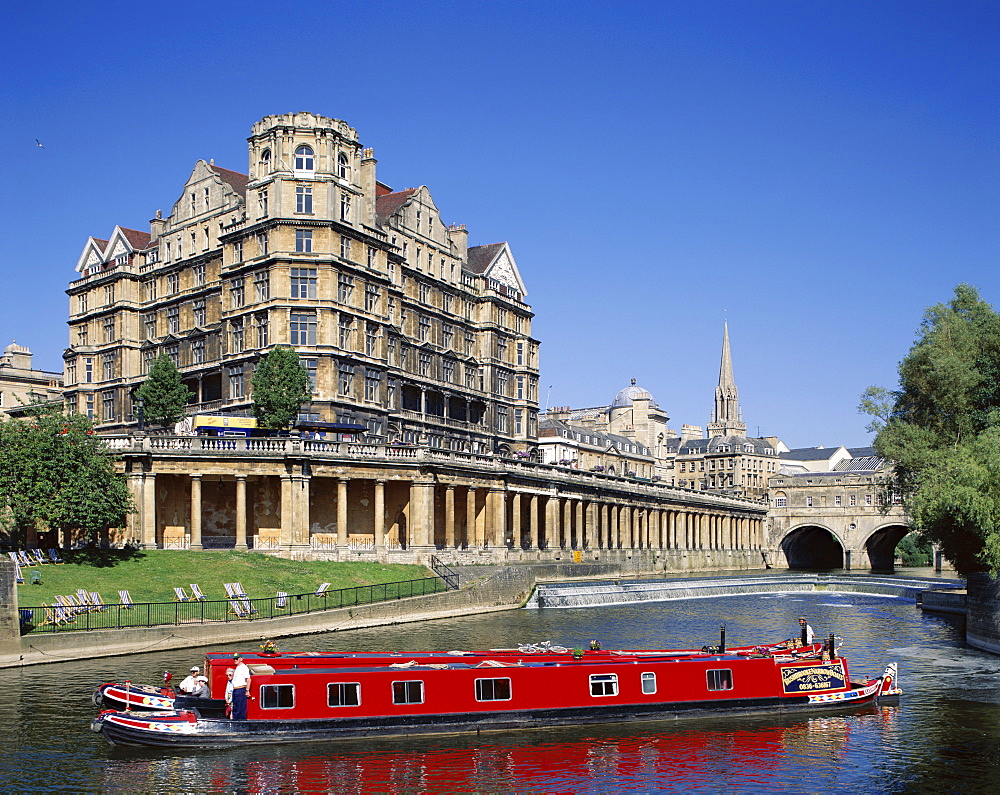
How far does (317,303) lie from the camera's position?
9425cm

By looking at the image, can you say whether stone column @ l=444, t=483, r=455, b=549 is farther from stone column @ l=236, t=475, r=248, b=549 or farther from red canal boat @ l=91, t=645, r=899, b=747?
red canal boat @ l=91, t=645, r=899, b=747

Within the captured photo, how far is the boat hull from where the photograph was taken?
3484 cm

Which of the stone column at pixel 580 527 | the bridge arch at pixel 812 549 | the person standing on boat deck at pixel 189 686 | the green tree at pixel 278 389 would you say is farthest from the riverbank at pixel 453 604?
the bridge arch at pixel 812 549

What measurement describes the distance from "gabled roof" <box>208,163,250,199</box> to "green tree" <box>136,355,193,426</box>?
19737 mm

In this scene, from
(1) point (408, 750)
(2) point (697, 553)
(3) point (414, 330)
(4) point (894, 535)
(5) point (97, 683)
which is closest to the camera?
(1) point (408, 750)

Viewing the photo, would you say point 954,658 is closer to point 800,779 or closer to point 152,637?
point 800,779

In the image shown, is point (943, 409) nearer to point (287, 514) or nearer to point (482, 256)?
point (287, 514)

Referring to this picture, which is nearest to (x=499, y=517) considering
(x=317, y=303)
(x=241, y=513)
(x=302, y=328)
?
(x=302, y=328)

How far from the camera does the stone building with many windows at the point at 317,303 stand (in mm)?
94875

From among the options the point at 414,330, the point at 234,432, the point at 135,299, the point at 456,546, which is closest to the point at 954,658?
the point at 456,546

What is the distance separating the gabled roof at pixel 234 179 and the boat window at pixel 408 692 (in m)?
74.7

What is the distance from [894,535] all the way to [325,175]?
115 m

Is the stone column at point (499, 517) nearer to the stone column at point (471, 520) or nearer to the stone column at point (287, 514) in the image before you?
the stone column at point (471, 520)

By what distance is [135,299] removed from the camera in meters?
112
